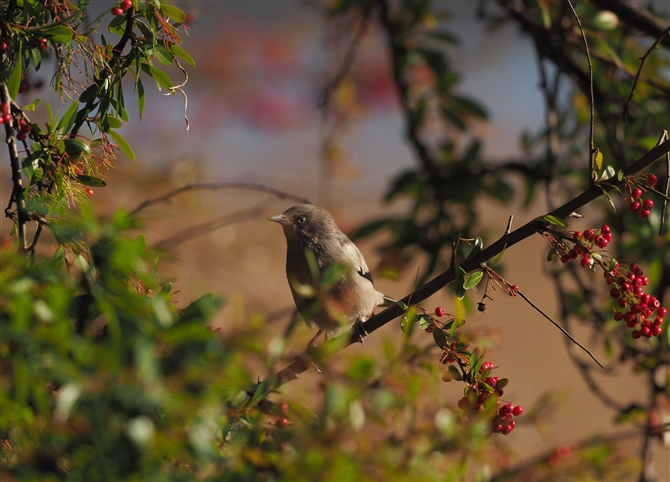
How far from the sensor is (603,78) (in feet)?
12.4

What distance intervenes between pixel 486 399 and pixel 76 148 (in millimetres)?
1146

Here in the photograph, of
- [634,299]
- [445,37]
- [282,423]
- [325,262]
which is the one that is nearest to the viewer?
[282,423]

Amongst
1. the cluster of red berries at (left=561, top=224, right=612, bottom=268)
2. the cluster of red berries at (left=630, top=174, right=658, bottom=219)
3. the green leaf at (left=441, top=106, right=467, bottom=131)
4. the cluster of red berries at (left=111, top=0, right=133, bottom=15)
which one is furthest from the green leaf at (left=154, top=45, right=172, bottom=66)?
the green leaf at (left=441, top=106, right=467, bottom=131)

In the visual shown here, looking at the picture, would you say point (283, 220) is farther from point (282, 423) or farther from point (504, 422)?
point (282, 423)

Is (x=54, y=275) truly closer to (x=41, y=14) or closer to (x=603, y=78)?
(x=41, y=14)

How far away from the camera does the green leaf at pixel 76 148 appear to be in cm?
166

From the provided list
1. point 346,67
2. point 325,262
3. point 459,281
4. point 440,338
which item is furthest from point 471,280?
point 346,67

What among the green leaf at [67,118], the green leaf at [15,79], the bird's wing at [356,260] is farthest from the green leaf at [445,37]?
the green leaf at [15,79]

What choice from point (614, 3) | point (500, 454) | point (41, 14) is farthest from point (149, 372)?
point (614, 3)

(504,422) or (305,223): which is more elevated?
(305,223)

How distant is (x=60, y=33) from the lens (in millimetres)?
1572

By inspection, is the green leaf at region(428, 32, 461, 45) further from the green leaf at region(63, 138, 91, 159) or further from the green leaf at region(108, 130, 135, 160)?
the green leaf at region(63, 138, 91, 159)

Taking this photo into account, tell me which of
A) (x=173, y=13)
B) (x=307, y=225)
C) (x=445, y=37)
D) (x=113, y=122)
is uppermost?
(x=445, y=37)

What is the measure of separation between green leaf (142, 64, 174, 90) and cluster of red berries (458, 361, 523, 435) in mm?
1081
